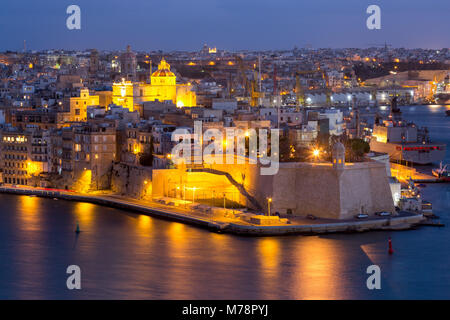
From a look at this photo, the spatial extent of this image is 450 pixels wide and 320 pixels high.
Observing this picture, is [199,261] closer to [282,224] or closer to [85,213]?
[282,224]

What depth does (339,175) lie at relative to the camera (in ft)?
42.3

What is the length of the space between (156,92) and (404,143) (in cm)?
605

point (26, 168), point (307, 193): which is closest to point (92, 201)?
point (26, 168)

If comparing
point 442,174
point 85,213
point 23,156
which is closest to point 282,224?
point 85,213

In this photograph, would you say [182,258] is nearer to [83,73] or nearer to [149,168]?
[149,168]

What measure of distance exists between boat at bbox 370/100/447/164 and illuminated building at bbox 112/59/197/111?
15.8 ft

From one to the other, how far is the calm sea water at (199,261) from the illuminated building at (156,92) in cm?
623

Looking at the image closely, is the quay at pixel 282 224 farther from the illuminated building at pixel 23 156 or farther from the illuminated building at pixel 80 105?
the illuminated building at pixel 80 105

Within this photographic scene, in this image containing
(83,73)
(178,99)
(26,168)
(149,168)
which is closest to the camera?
(149,168)

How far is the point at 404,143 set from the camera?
878 inches

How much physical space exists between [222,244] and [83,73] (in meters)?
21.8

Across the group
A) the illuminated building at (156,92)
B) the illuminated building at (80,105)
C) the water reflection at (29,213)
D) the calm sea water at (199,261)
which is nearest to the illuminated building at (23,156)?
the water reflection at (29,213)

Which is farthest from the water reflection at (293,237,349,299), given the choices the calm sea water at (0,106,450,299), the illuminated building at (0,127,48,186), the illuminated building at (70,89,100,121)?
the illuminated building at (70,89,100,121)

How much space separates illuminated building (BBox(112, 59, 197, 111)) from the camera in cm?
1988
